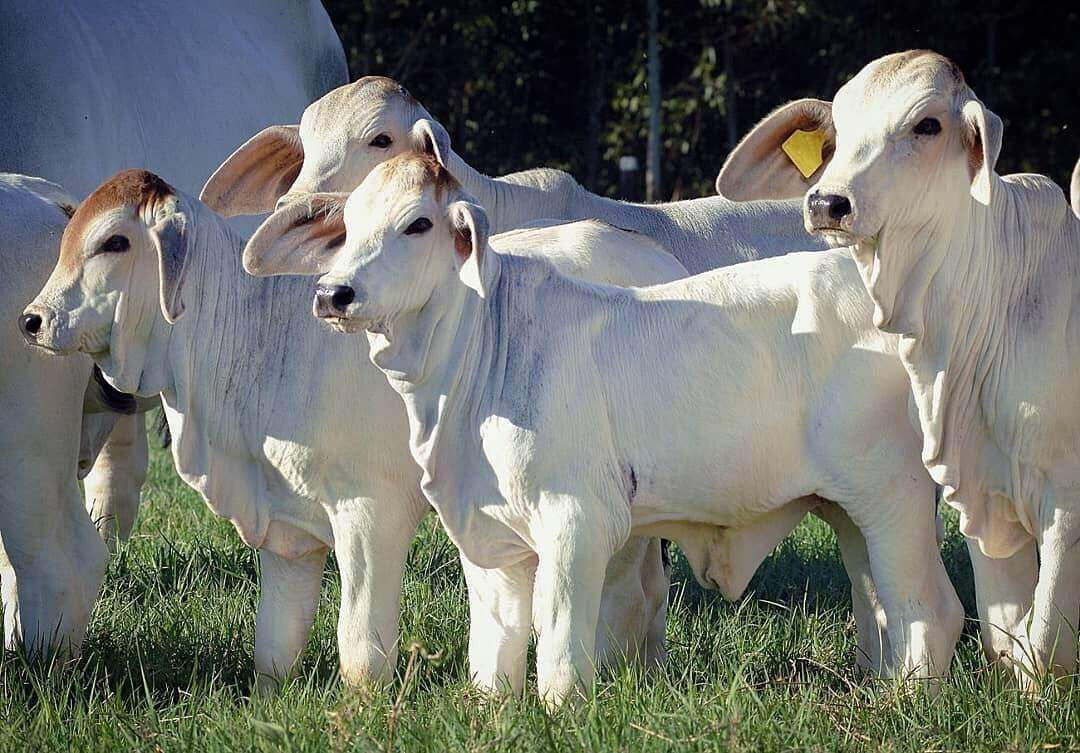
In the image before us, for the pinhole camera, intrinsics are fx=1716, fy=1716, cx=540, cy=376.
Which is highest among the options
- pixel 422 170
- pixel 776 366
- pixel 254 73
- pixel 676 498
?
pixel 254 73

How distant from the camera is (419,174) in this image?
441 cm

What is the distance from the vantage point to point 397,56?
52.5 feet

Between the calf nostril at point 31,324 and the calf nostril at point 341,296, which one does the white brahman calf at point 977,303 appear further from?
the calf nostril at point 31,324

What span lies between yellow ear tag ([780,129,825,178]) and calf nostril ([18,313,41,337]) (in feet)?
7.10

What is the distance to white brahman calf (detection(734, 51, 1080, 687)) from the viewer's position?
13.8ft

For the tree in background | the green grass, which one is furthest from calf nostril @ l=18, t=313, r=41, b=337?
the tree in background

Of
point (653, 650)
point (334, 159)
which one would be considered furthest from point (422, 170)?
point (653, 650)

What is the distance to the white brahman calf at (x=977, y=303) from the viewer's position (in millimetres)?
4211

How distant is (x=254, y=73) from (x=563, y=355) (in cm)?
468

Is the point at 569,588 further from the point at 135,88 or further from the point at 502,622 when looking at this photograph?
the point at 135,88

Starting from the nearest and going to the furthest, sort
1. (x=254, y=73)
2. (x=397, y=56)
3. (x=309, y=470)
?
(x=309, y=470) → (x=254, y=73) → (x=397, y=56)

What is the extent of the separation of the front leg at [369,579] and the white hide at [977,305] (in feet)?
4.93

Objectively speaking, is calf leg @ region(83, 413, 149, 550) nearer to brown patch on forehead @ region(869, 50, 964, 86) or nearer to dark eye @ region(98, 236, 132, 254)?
dark eye @ region(98, 236, 132, 254)

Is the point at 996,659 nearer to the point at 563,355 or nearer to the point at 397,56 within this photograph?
the point at 563,355
